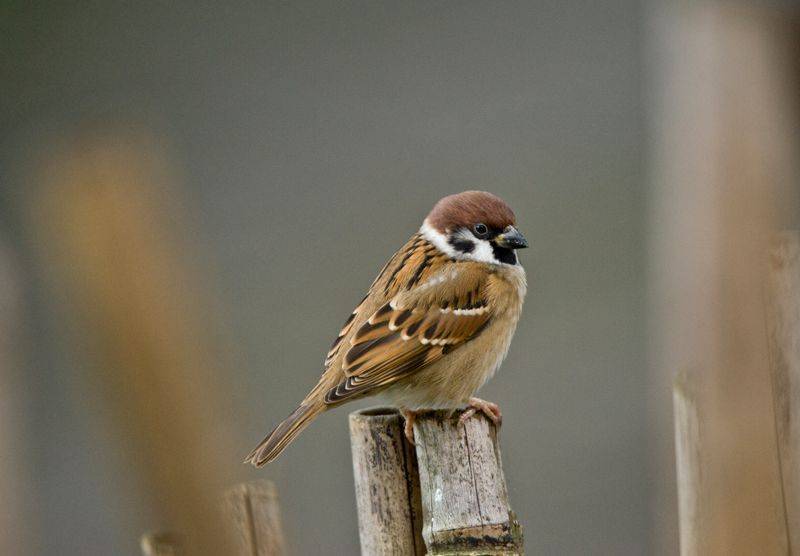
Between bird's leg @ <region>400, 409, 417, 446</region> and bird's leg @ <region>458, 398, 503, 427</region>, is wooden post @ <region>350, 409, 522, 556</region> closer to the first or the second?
bird's leg @ <region>400, 409, 417, 446</region>

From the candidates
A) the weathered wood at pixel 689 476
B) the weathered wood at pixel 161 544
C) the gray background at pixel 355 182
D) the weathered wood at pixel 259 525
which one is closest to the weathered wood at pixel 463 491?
the weathered wood at pixel 259 525

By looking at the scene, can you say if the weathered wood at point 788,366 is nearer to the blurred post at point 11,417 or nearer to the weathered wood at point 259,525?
the weathered wood at point 259,525

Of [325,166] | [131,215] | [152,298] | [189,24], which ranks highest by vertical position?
[189,24]

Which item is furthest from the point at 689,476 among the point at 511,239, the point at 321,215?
the point at 321,215

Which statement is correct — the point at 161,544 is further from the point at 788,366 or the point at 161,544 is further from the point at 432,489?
the point at 788,366

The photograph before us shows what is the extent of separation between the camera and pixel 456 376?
3699mm

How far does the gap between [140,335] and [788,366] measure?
166 cm

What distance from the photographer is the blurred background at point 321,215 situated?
135 centimetres

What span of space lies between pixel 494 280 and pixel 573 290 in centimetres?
251

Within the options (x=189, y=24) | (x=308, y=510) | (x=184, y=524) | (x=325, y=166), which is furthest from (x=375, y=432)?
(x=189, y=24)

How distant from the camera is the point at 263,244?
6.92m

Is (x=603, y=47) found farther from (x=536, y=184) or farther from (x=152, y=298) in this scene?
(x=152, y=298)

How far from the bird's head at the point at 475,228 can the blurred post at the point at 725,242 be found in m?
0.52

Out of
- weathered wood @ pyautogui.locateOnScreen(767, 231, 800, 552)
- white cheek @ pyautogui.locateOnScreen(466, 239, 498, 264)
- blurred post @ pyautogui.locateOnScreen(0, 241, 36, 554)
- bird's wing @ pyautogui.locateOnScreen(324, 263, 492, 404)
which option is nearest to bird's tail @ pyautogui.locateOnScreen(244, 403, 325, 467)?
bird's wing @ pyautogui.locateOnScreen(324, 263, 492, 404)
